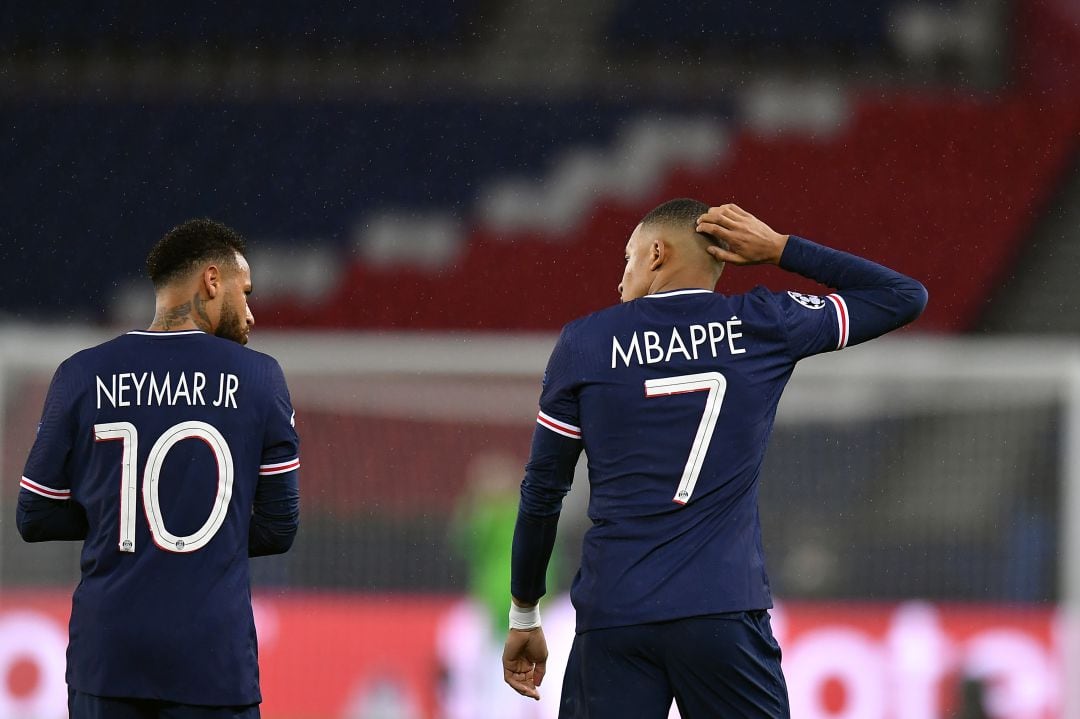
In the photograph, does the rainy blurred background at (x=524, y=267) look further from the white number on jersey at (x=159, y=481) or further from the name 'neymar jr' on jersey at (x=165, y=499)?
the white number on jersey at (x=159, y=481)

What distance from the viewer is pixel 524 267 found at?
40.6 feet

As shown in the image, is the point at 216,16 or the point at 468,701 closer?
the point at 468,701

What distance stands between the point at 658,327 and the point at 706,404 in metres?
0.19

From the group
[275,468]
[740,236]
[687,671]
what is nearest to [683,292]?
[740,236]

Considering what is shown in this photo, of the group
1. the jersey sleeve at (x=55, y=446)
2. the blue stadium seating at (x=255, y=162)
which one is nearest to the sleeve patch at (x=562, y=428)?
the jersey sleeve at (x=55, y=446)

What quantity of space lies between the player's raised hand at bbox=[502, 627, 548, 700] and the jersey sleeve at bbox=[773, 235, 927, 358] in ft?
2.77

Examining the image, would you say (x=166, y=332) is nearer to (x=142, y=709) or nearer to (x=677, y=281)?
(x=142, y=709)

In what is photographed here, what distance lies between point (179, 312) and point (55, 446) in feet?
1.24

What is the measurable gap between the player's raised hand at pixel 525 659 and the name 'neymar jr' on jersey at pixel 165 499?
0.55 meters

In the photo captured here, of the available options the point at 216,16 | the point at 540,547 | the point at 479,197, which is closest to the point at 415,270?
the point at 479,197

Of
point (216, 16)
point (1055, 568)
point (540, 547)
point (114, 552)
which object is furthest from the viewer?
point (216, 16)

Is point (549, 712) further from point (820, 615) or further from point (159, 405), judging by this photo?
point (159, 405)

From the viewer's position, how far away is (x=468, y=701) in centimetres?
713

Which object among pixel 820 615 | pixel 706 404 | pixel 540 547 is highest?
pixel 706 404
